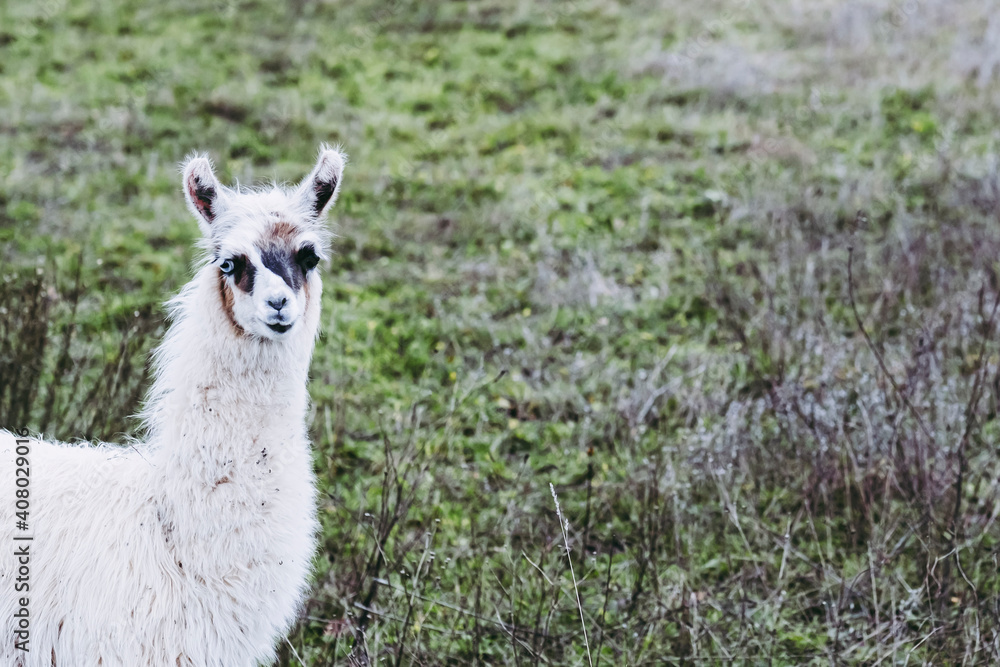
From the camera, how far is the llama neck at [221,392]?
10.2ft

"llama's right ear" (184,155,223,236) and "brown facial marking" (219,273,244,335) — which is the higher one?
"llama's right ear" (184,155,223,236)

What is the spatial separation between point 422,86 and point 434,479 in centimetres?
816

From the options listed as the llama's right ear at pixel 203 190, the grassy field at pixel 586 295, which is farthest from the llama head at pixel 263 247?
the grassy field at pixel 586 295

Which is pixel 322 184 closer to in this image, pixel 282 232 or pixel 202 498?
pixel 282 232

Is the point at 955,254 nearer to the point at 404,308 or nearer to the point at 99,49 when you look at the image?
the point at 404,308

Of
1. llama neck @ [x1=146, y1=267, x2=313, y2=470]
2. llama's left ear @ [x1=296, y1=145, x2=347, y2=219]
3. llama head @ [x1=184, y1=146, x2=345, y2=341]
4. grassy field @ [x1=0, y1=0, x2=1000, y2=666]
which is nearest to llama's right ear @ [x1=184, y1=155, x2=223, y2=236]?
llama head @ [x1=184, y1=146, x2=345, y2=341]

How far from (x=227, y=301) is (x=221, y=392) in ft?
1.05

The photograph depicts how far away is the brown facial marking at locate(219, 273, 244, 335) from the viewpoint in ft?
10.3

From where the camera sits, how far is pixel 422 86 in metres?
12.1

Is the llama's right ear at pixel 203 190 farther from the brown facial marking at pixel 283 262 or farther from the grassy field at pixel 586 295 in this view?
the grassy field at pixel 586 295

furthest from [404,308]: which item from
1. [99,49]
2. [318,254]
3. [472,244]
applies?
[99,49]

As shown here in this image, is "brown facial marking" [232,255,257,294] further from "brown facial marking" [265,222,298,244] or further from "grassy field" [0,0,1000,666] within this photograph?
"grassy field" [0,0,1000,666]

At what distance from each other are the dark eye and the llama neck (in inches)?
9.6

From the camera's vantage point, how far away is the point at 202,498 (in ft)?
10.0
